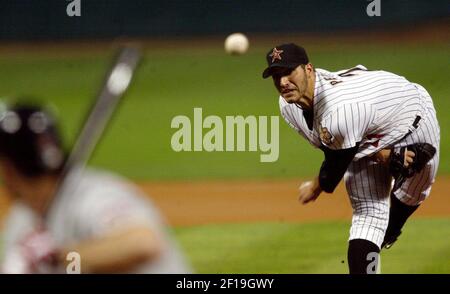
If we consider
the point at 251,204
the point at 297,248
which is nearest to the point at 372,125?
the point at 297,248

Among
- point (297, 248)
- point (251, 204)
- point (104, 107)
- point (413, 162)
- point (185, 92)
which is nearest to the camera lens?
point (104, 107)

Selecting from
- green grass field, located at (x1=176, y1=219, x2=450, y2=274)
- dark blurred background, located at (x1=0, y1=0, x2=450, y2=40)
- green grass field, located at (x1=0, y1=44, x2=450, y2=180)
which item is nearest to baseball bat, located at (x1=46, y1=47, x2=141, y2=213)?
green grass field, located at (x1=176, y1=219, x2=450, y2=274)

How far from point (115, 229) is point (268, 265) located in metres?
3.73

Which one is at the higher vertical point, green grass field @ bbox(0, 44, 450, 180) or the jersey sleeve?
green grass field @ bbox(0, 44, 450, 180)

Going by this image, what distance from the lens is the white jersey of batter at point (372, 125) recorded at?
467cm

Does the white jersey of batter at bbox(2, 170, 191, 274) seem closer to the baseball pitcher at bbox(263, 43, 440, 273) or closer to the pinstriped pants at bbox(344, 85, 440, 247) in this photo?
the baseball pitcher at bbox(263, 43, 440, 273)

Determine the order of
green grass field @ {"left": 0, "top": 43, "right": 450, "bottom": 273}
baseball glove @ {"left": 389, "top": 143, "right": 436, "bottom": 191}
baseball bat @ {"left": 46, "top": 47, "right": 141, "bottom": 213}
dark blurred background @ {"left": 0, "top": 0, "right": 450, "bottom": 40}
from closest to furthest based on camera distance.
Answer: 1. baseball bat @ {"left": 46, "top": 47, "right": 141, "bottom": 213}
2. baseball glove @ {"left": 389, "top": 143, "right": 436, "bottom": 191}
3. green grass field @ {"left": 0, "top": 43, "right": 450, "bottom": 273}
4. dark blurred background @ {"left": 0, "top": 0, "right": 450, "bottom": 40}

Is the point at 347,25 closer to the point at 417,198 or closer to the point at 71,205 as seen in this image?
the point at 417,198

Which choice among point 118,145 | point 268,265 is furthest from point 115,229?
point 118,145

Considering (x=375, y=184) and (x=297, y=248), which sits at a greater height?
(x=297, y=248)

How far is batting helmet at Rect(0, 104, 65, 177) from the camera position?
8.39 feet

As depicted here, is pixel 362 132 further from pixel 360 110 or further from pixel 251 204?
pixel 251 204

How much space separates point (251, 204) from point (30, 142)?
553cm

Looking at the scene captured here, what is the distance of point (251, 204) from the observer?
8.03 meters
